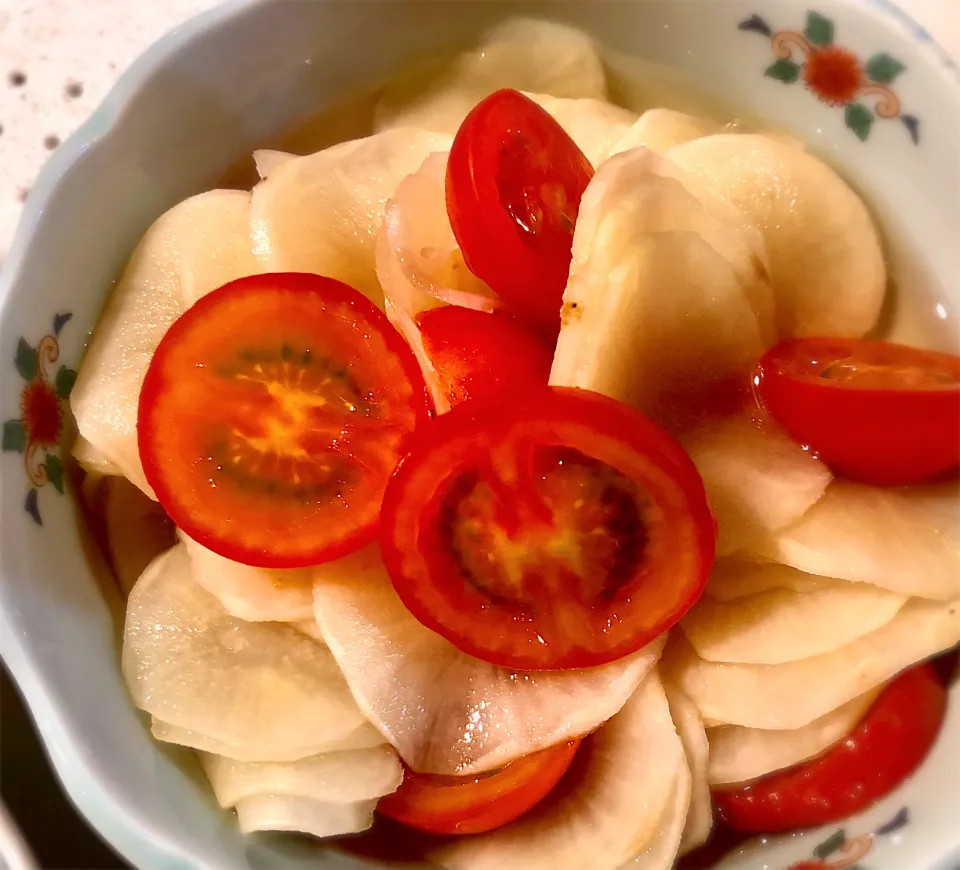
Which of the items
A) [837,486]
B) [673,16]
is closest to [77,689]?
[837,486]

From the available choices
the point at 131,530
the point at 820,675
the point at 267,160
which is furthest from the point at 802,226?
the point at 131,530

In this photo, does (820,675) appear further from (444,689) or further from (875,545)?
(444,689)

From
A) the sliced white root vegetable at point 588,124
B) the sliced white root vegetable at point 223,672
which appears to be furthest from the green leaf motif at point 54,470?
the sliced white root vegetable at point 588,124

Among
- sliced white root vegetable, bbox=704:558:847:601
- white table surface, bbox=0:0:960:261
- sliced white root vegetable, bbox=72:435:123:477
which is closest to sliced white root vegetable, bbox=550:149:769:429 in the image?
sliced white root vegetable, bbox=704:558:847:601

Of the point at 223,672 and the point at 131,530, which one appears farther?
the point at 131,530

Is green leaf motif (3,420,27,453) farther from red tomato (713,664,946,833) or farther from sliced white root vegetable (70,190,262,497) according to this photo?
red tomato (713,664,946,833)

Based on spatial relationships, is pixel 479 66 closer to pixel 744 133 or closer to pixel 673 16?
pixel 673 16
